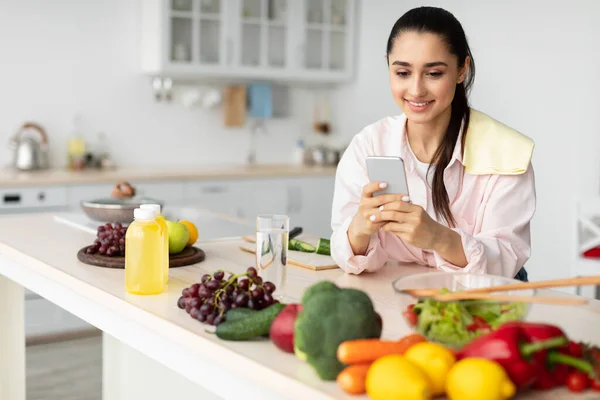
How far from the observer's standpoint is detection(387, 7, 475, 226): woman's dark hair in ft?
6.23

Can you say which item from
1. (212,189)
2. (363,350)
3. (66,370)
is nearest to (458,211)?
(363,350)

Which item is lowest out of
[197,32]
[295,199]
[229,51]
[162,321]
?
[295,199]

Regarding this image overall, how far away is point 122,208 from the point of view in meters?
2.47

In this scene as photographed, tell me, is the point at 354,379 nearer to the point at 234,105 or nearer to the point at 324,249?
the point at 324,249

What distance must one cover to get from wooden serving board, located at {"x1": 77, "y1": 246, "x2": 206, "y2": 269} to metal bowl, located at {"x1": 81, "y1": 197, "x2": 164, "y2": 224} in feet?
1.53

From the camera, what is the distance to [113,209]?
2.49 m

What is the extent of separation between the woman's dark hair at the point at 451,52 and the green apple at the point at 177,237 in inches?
25.7

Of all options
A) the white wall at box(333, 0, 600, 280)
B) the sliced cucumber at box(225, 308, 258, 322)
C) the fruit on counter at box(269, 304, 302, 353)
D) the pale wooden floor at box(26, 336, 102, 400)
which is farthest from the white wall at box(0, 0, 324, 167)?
the fruit on counter at box(269, 304, 302, 353)

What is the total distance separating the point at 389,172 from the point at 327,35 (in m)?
4.19

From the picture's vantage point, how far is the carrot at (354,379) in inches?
41.4

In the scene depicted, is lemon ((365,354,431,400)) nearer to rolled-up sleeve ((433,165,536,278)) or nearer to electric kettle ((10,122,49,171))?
rolled-up sleeve ((433,165,536,278))

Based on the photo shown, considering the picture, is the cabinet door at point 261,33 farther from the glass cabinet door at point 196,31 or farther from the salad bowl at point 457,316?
the salad bowl at point 457,316

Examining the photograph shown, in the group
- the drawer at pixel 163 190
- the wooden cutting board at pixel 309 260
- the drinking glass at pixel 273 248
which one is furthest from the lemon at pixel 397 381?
the drawer at pixel 163 190

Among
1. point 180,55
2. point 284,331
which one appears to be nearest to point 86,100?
point 180,55
